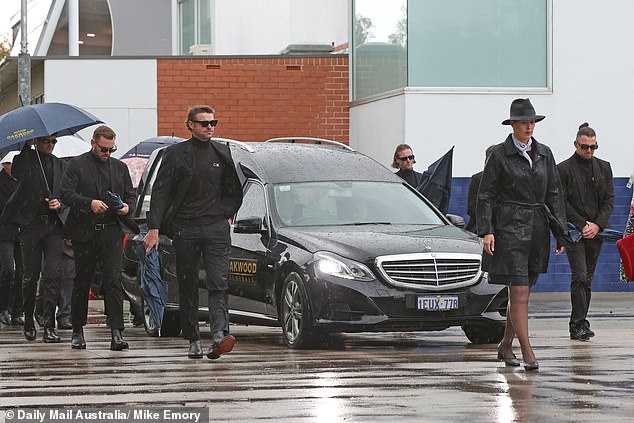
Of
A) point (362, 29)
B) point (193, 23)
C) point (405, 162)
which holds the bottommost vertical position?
point (405, 162)

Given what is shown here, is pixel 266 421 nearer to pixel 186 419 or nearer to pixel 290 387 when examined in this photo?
pixel 186 419

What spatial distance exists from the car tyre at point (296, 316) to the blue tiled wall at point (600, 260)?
Answer: 9613 millimetres

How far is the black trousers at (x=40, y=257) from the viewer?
1533 centimetres

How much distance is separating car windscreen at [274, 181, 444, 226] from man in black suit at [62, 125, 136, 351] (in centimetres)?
160

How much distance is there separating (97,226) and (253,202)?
1868mm

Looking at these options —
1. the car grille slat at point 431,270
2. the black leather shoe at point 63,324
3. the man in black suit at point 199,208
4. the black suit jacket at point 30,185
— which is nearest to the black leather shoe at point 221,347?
the man in black suit at point 199,208

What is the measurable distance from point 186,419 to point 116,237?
17.4 ft

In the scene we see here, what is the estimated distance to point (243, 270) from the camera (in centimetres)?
1459

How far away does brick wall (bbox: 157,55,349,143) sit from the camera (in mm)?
26062

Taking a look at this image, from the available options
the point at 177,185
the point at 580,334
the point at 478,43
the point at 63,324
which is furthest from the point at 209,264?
the point at 478,43

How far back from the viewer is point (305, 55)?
2630 cm

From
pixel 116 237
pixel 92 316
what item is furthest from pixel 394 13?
pixel 116 237

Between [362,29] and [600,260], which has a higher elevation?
[362,29]

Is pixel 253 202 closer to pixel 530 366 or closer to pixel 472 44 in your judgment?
pixel 530 366
